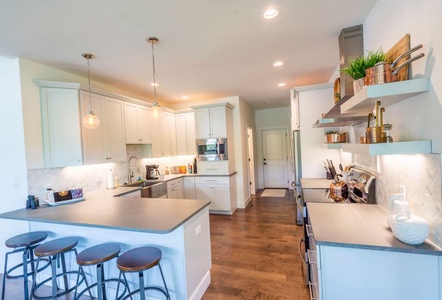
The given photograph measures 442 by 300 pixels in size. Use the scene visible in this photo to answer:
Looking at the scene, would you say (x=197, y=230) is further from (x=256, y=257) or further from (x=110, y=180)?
(x=110, y=180)

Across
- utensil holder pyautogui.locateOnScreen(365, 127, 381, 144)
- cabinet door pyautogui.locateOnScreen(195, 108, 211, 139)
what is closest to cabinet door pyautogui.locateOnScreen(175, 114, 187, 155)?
cabinet door pyautogui.locateOnScreen(195, 108, 211, 139)

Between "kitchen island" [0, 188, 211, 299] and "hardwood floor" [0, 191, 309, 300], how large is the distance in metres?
0.32

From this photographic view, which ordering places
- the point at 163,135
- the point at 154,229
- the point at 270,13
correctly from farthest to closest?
the point at 163,135 → the point at 270,13 → the point at 154,229

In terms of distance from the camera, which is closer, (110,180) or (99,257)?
(99,257)

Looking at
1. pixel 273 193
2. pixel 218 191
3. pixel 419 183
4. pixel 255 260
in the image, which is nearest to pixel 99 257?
pixel 255 260

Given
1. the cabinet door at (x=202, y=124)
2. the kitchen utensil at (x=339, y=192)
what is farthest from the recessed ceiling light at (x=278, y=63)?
the cabinet door at (x=202, y=124)

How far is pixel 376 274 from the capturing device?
1.27m

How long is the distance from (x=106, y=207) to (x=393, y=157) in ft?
9.16

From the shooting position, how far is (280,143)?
285 inches

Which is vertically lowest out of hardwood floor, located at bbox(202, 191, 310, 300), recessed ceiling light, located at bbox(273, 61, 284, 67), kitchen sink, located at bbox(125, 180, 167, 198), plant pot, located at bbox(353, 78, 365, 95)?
hardwood floor, located at bbox(202, 191, 310, 300)

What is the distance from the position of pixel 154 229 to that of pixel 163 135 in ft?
11.3

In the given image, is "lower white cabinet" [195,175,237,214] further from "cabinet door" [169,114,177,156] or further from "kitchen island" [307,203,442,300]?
"kitchen island" [307,203,442,300]

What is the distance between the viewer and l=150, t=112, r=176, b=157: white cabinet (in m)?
4.55

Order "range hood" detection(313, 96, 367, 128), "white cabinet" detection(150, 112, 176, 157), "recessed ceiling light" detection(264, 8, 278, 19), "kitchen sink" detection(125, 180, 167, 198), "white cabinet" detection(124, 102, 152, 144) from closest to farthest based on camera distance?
1. "recessed ceiling light" detection(264, 8, 278, 19)
2. "range hood" detection(313, 96, 367, 128)
3. "kitchen sink" detection(125, 180, 167, 198)
4. "white cabinet" detection(124, 102, 152, 144)
5. "white cabinet" detection(150, 112, 176, 157)
